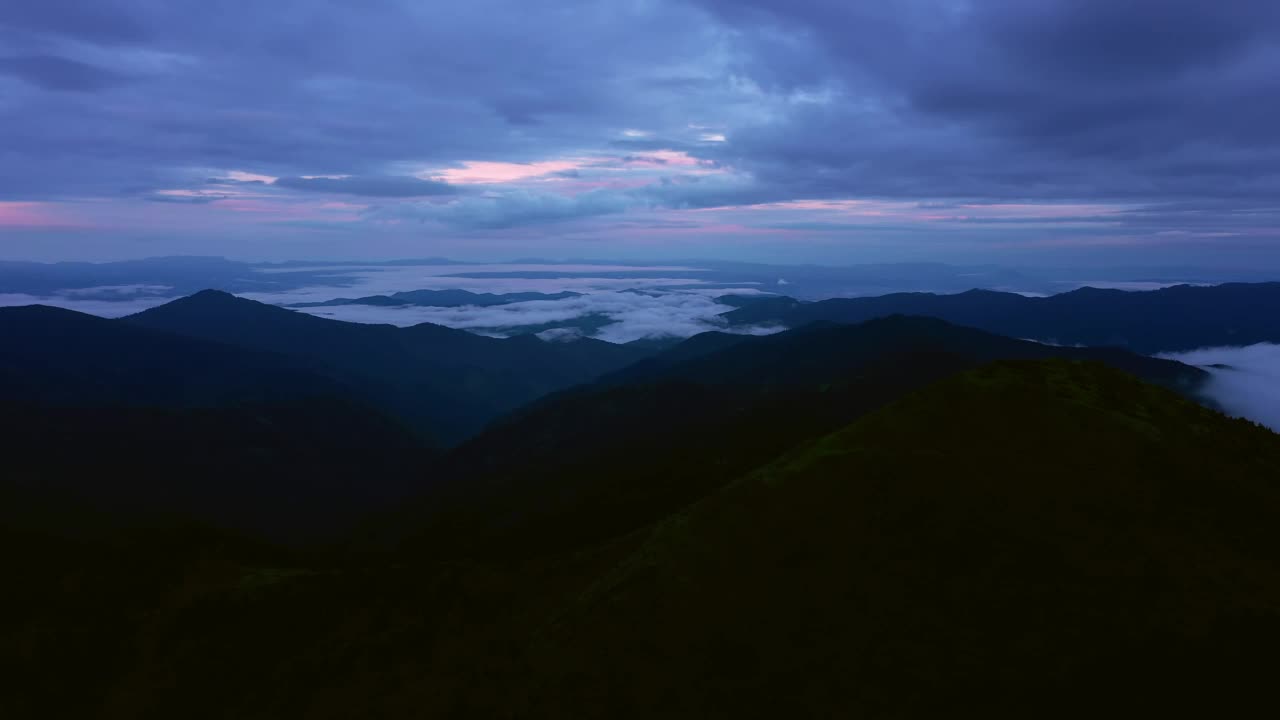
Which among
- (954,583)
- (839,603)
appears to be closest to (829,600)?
(839,603)

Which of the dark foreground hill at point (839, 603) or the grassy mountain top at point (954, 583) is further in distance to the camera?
the dark foreground hill at point (839, 603)

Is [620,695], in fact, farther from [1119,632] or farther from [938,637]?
[1119,632]

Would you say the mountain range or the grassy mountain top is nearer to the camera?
the grassy mountain top

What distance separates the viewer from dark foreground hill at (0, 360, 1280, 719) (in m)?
38.1

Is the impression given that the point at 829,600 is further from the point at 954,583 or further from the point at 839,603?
the point at 954,583

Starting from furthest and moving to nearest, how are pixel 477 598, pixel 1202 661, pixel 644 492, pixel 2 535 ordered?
1. pixel 644 492
2. pixel 2 535
3. pixel 477 598
4. pixel 1202 661

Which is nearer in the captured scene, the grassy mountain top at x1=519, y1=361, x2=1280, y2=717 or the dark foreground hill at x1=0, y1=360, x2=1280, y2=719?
the grassy mountain top at x1=519, y1=361, x2=1280, y2=717

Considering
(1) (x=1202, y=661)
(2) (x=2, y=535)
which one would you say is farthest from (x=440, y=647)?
(2) (x=2, y=535)

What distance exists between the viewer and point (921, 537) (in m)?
48.7

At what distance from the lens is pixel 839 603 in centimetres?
4400

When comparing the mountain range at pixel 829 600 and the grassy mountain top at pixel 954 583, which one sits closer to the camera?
the grassy mountain top at pixel 954 583

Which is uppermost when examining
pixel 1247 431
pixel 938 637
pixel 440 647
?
pixel 1247 431

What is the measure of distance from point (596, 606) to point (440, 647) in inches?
606

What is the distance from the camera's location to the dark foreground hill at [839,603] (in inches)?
1500
